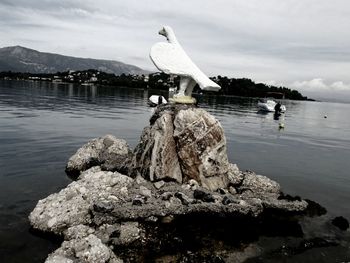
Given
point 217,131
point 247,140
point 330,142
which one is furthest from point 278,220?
point 330,142

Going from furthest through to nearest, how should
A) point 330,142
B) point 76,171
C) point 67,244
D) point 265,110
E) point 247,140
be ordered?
point 265,110 < point 330,142 < point 247,140 < point 76,171 < point 67,244

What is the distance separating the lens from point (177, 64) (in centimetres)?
2025

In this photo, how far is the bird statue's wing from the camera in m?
20.0

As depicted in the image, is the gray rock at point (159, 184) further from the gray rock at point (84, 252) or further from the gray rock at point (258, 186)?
the gray rock at point (84, 252)

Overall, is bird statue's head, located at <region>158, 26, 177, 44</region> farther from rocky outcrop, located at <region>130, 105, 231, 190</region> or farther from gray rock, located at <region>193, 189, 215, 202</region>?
gray rock, located at <region>193, 189, 215, 202</region>

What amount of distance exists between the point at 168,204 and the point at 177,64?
27.0 ft

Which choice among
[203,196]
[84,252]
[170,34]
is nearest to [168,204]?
[203,196]

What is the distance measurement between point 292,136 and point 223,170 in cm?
3051

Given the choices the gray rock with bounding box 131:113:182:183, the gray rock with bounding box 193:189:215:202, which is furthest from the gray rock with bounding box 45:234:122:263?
the gray rock with bounding box 131:113:182:183

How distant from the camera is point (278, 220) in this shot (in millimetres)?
17375

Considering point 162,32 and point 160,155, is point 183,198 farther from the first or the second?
point 162,32

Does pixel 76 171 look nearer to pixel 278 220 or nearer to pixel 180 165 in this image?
pixel 180 165

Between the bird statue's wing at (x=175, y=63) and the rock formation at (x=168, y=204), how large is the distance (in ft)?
5.67

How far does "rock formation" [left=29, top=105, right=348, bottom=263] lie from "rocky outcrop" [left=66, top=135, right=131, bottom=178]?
7.5 inches
